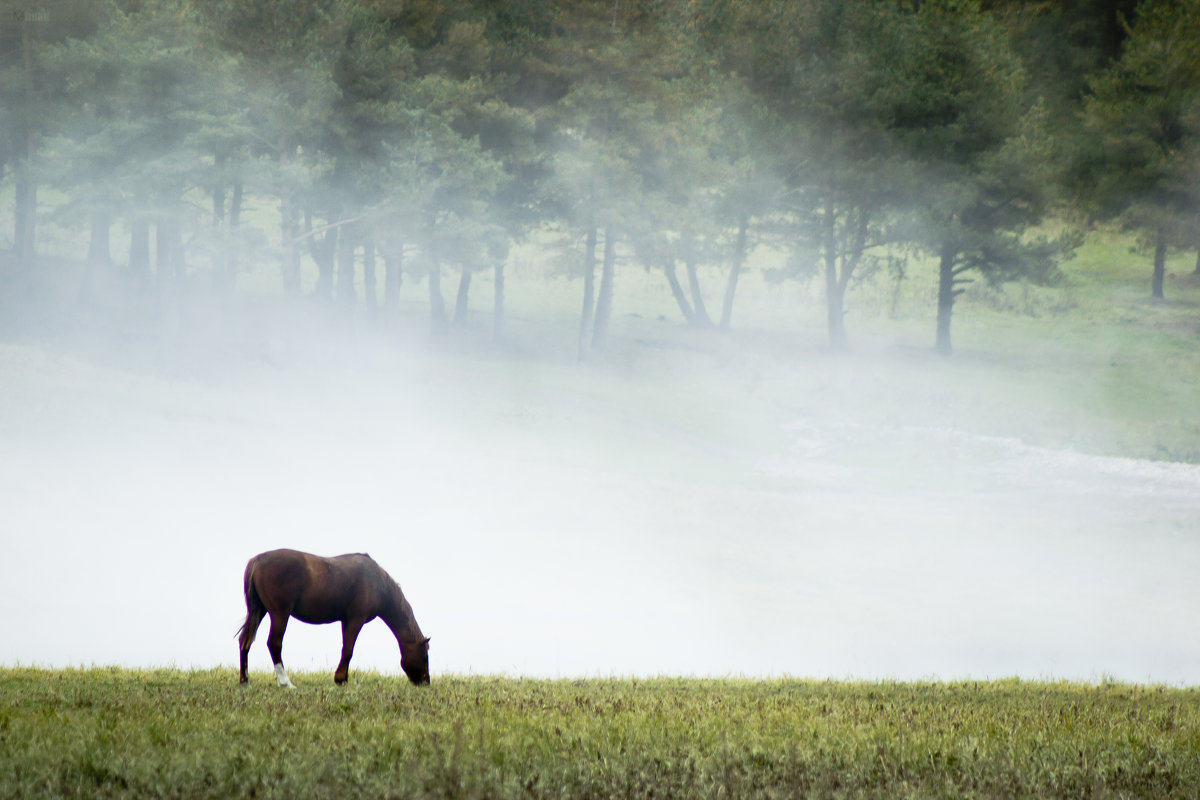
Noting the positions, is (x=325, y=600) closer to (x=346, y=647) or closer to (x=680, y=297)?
(x=346, y=647)

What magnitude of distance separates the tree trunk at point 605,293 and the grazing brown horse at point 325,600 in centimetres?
3855

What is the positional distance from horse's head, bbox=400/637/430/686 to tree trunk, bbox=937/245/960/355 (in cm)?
4428

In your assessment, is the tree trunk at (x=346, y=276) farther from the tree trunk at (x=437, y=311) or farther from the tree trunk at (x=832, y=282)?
the tree trunk at (x=832, y=282)

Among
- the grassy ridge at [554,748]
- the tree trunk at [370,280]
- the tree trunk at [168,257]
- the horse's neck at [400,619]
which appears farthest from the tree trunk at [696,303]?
the grassy ridge at [554,748]

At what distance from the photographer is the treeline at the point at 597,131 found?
134 feet

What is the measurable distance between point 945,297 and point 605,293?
16059 mm

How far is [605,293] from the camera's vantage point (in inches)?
1916

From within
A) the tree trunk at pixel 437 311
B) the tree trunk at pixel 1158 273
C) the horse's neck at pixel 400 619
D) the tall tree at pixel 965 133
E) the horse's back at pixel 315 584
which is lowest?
the horse's neck at pixel 400 619

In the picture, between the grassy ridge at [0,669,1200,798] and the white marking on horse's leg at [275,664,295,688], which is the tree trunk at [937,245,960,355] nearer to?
the grassy ridge at [0,669,1200,798]

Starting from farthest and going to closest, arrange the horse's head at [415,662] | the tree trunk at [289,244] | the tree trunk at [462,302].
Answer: the tree trunk at [462,302] → the tree trunk at [289,244] → the horse's head at [415,662]

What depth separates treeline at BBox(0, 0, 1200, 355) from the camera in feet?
134

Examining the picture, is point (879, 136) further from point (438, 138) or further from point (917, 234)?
point (438, 138)

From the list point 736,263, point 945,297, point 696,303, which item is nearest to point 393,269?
point 696,303

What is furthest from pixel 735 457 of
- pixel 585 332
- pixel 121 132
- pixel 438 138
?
pixel 121 132
